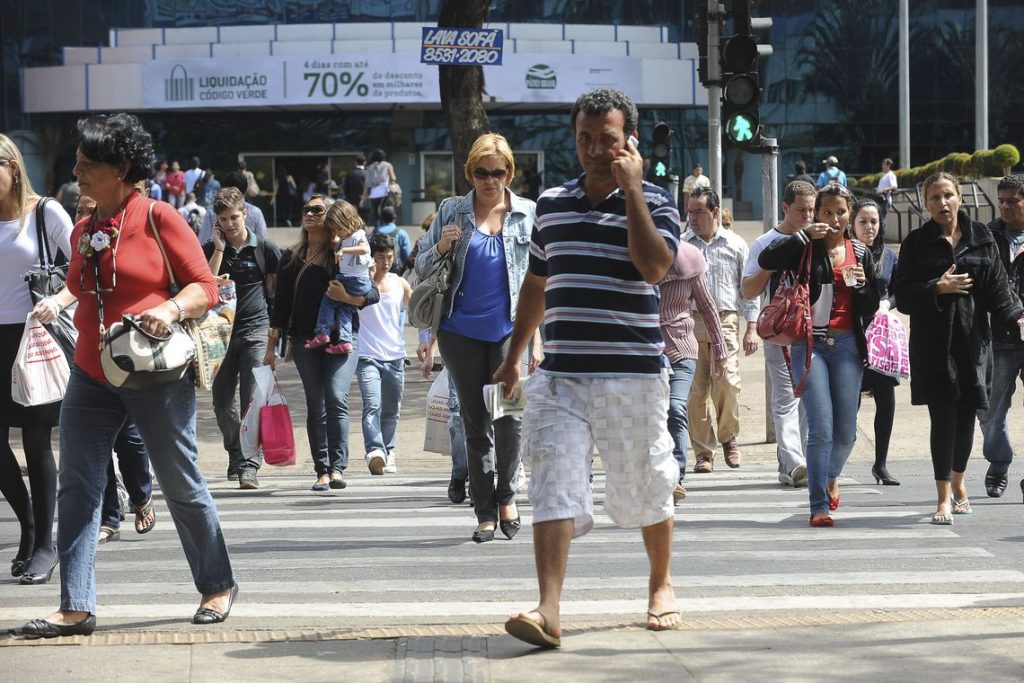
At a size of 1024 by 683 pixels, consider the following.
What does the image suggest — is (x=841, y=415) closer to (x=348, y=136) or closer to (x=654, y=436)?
(x=654, y=436)

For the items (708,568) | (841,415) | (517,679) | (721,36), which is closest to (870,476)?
(841,415)

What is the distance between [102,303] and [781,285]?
415 cm

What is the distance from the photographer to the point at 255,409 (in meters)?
10.3

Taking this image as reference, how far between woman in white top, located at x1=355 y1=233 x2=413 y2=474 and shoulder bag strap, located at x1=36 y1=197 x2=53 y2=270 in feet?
14.9

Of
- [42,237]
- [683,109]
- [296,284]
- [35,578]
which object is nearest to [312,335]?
[296,284]

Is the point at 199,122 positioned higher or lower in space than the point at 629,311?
higher

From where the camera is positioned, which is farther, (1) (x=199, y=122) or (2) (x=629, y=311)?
(1) (x=199, y=122)

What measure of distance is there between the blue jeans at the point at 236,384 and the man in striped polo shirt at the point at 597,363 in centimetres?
529

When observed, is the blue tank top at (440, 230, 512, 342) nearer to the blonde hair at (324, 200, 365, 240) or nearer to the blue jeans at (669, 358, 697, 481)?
the blue jeans at (669, 358, 697, 481)

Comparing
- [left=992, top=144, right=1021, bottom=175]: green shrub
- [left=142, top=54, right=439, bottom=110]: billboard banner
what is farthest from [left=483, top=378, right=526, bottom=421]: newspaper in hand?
[left=142, top=54, right=439, bottom=110]: billboard banner

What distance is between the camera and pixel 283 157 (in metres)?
49.2

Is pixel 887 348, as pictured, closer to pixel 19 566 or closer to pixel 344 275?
pixel 344 275

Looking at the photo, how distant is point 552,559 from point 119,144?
216 cm

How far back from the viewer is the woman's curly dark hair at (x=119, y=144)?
558cm
